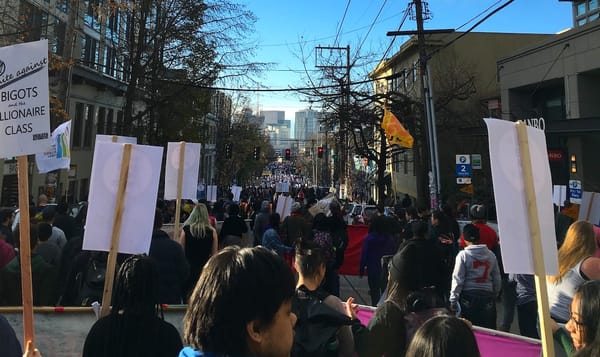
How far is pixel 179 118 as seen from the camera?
83.9 feet

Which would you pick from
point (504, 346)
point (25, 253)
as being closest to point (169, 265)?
point (25, 253)

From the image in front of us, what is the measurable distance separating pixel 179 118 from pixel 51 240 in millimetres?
20655

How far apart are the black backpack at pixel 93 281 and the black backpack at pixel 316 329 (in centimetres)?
223

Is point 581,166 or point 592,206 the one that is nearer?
point 592,206

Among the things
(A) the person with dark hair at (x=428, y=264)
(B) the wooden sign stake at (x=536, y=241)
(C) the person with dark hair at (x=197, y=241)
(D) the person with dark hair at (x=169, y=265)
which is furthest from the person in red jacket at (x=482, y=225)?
(D) the person with dark hair at (x=169, y=265)

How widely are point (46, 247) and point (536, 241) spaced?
5.45 meters

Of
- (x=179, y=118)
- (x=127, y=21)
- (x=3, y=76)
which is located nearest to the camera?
(x=3, y=76)

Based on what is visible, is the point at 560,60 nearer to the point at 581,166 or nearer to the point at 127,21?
the point at 581,166

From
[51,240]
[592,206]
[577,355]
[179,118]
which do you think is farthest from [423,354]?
[179,118]

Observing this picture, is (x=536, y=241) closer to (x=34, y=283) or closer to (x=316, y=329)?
(x=316, y=329)

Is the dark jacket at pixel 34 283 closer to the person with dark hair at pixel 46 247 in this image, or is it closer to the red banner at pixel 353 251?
the person with dark hair at pixel 46 247

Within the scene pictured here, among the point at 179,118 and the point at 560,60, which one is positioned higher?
the point at 560,60

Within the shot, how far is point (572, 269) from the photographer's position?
353cm

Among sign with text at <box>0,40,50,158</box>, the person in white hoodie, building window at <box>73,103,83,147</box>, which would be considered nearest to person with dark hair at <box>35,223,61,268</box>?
sign with text at <box>0,40,50,158</box>
